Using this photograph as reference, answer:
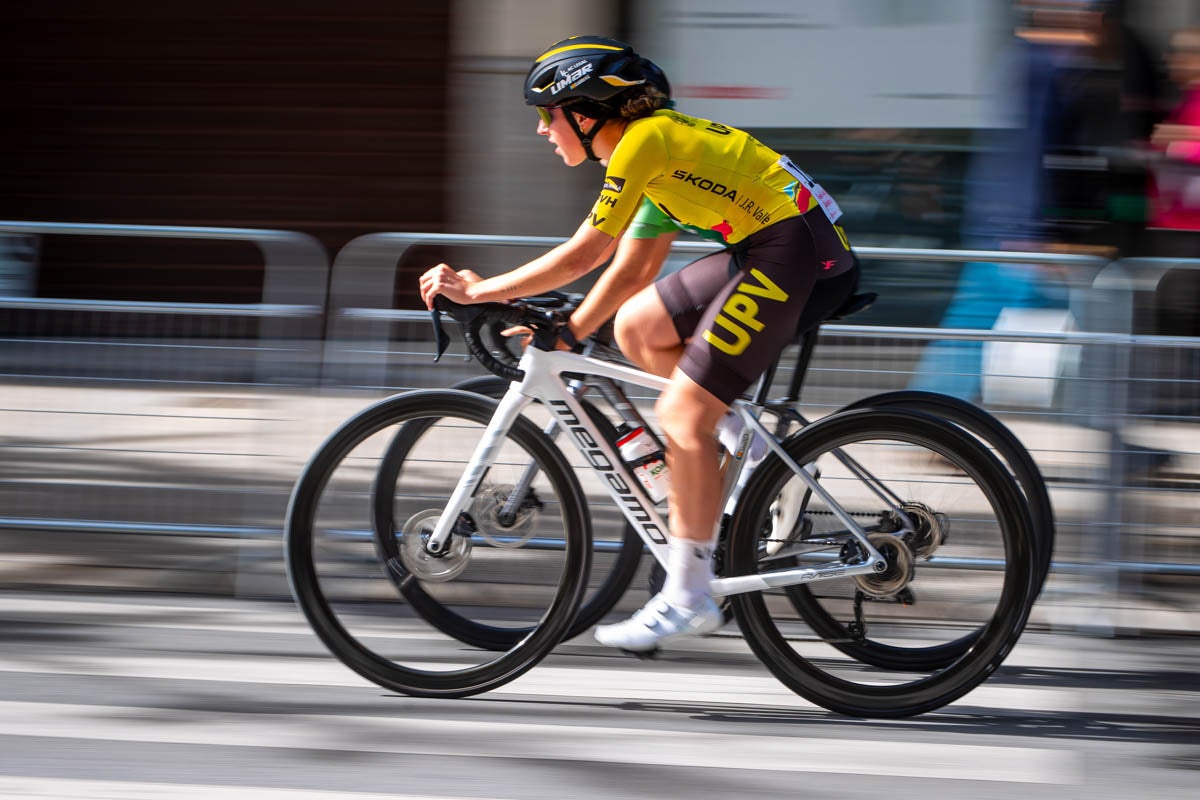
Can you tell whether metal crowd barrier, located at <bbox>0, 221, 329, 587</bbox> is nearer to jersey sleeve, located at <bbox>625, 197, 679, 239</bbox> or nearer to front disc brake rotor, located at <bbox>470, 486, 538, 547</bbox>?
front disc brake rotor, located at <bbox>470, 486, 538, 547</bbox>

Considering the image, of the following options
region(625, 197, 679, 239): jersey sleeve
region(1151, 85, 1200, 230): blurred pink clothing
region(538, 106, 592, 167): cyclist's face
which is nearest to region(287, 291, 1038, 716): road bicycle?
region(625, 197, 679, 239): jersey sleeve

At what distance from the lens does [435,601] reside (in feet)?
14.1

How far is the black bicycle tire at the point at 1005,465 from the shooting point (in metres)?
4.04

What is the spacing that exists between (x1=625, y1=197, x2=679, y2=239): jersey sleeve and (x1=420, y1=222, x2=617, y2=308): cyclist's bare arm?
0.82ft

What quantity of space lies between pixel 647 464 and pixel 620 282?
0.51 metres

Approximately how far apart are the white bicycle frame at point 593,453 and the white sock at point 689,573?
66 millimetres

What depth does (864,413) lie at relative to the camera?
390cm

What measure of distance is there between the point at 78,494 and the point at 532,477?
7.00 feet

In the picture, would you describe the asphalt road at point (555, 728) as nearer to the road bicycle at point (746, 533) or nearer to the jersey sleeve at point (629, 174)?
the road bicycle at point (746, 533)

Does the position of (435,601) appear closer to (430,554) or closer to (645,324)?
(430,554)

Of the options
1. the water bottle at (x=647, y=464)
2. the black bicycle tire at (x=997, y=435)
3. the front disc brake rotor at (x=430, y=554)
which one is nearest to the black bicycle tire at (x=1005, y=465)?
the black bicycle tire at (x=997, y=435)

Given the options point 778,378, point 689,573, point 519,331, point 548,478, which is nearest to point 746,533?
point 689,573

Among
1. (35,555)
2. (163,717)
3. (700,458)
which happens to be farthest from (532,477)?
(35,555)

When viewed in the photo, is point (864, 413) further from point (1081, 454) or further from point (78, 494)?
point (78, 494)
